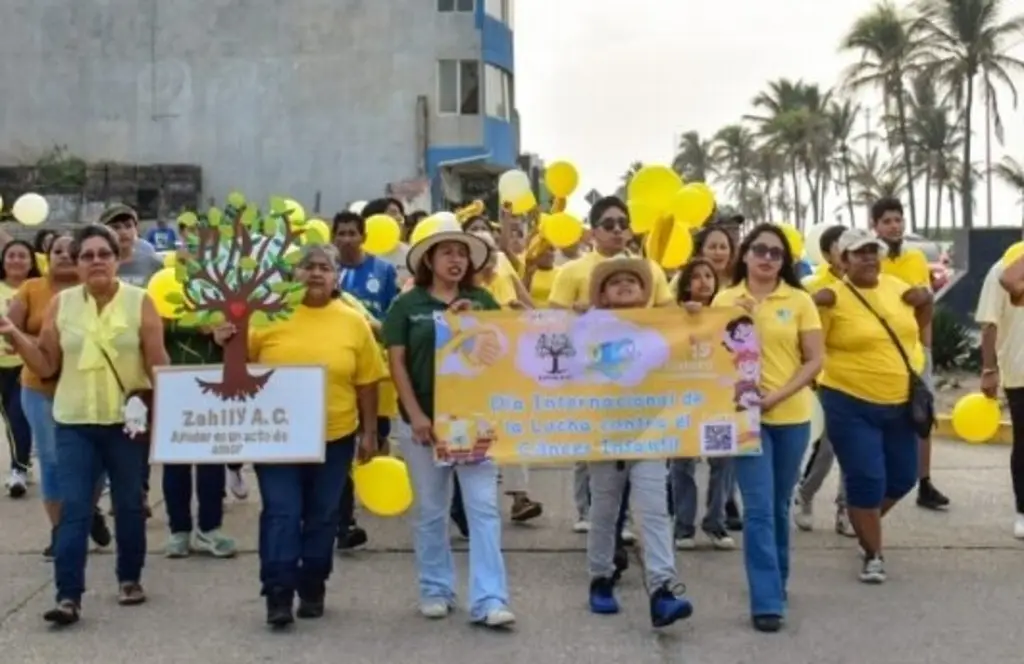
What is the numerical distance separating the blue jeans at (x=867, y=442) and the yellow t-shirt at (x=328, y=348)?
2321mm

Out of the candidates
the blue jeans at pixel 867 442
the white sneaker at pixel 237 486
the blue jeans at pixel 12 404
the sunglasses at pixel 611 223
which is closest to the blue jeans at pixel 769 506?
the blue jeans at pixel 867 442

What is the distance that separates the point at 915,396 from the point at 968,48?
157 ft

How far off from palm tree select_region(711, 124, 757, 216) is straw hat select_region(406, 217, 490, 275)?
272ft

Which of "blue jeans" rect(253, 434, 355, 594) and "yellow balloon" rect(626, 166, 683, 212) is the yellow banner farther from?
"yellow balloon" rect(626, 166, 683, 212)

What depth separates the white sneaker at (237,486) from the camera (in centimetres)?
951

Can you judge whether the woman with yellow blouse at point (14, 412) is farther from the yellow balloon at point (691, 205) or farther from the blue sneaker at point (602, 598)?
the blue sneaker at point (602, 598)

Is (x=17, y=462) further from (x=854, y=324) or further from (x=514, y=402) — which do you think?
(x=854, y=324)

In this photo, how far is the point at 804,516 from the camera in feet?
27.9

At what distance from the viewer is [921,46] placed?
53.4m

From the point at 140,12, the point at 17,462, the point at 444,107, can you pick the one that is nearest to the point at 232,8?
the point at 140,12

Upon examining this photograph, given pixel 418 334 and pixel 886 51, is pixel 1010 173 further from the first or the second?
pixel 418 334

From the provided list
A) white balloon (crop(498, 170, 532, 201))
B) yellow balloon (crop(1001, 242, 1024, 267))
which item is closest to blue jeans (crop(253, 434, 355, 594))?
yellow balloon (crop(1001, 242, 1024, 267))

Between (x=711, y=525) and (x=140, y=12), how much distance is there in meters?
38.8

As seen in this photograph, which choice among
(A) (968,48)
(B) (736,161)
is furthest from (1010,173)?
(B) (736,161)
